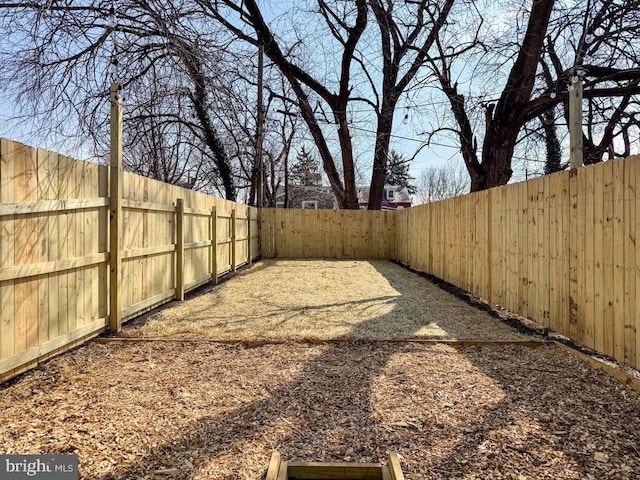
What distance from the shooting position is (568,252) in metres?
3.37

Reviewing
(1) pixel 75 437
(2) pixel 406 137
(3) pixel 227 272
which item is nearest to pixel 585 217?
(1) pixel 75 437

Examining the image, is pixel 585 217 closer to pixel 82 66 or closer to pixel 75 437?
pixel 75 437

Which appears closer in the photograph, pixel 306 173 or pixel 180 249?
pixel 180 249

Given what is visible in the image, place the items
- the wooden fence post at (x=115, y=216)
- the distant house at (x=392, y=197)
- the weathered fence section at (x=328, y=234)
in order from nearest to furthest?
the wooden fence post at (x=115, y=216)
the weathered fence section at (x=328, y=234)
the distant house at (x=392, y=197)

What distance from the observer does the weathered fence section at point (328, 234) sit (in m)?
12.3

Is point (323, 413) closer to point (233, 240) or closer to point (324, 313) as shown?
point (324, 313)

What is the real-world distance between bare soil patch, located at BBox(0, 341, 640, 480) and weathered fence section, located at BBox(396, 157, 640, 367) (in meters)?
0.40

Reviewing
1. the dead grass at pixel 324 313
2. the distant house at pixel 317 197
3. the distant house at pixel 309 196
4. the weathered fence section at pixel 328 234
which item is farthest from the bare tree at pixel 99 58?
the distant house at pixel 309 196

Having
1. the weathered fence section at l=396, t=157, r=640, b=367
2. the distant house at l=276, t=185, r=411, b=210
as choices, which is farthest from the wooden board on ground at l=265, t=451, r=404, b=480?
the distant house at l=276, t=185, r=411, b=210

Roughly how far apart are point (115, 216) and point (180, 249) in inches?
64.7

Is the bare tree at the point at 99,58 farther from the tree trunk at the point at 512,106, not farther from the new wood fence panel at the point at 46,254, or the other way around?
the tree trunk at the point at 512,106

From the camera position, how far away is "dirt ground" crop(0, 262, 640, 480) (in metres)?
1.68

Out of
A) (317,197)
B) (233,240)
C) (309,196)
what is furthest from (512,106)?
(317,197)

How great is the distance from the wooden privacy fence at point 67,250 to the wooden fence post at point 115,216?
48 mm
